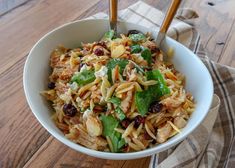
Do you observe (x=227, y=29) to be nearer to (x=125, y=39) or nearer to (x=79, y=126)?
(x=125, y=39)

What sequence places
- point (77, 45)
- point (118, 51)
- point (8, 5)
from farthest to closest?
point (8, 5), point (77, 45), point (118, 51)

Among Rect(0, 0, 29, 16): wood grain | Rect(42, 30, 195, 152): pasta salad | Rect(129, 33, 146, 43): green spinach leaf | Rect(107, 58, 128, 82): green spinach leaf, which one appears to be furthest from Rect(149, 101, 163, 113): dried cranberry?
Rect(0, 0, 29, 16): wood grain

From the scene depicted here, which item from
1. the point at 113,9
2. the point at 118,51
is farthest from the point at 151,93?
the point at 113,9

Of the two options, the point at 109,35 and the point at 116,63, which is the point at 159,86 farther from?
the point at 109,35

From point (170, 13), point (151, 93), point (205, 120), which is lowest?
point (205, 120)

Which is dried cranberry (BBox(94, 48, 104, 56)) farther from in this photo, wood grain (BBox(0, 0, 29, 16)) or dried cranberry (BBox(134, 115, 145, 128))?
wood grain (BBox(0, 0, 29, 16))

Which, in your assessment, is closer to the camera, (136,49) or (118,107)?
(118,107)
